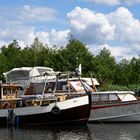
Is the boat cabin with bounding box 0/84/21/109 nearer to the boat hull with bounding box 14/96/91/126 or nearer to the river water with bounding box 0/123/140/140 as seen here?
the boat hull with bounding box 14/96/91/126

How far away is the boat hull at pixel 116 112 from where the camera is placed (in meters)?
39.4

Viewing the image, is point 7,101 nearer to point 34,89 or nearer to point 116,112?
point 34,89

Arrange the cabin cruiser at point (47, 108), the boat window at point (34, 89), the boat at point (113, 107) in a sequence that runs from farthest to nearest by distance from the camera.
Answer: the boat window at point (34, 89)
the boat at point (113, 107)
the cabin cruiser at point (47, 108)

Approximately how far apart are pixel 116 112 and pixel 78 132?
6.70m

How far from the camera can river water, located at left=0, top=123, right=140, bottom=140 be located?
103 feet

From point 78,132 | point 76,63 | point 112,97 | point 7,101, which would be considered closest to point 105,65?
point 76,63

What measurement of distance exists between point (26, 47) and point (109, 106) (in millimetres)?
73998

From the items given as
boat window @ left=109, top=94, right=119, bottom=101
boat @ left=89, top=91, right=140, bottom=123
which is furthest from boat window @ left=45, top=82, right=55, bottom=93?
boat window @ left=109, top=94, right=119, bottom=101

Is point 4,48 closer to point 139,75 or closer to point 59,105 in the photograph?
point 139,75

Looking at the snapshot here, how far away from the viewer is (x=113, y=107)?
39406 mm

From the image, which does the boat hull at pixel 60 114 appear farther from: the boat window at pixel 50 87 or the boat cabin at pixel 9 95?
the boat window at pixel 50 87

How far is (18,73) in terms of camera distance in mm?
51875

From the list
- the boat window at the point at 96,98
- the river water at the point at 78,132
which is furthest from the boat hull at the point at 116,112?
the river water at the point at 78,132

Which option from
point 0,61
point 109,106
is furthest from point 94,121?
point 0,61
